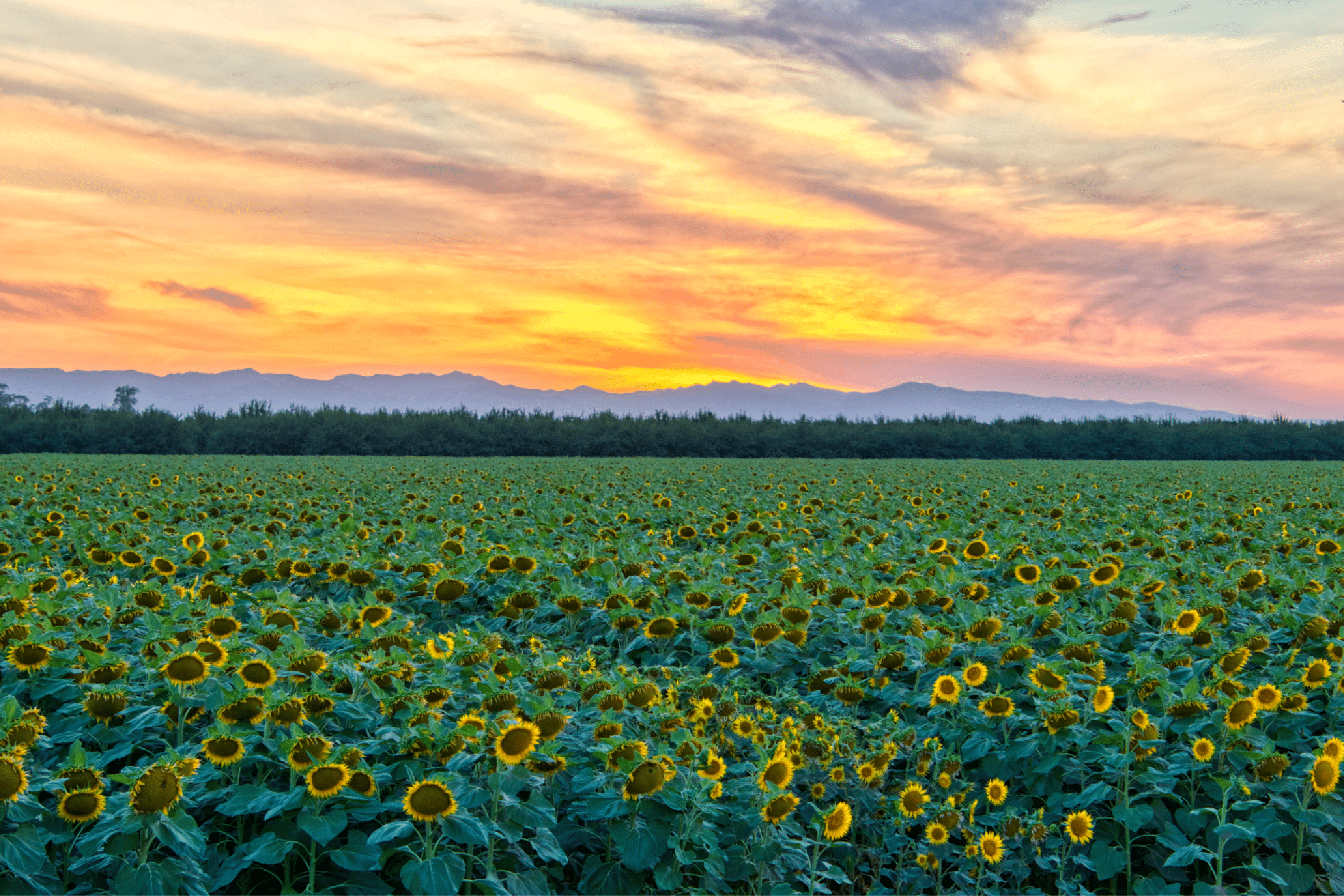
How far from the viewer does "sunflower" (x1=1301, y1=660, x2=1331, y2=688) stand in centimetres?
406

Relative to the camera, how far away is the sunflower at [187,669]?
3549 mm

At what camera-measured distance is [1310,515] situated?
1084cm

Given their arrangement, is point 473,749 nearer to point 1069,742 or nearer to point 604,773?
point 604,773

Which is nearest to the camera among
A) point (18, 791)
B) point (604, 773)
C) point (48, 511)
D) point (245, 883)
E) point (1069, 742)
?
point (18, 791)

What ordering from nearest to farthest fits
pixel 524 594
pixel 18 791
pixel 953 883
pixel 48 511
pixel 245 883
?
1. pixel 18 791
2. pixel 245 883
3. pixel 953 883
4. pixel 524 594
5. pixel 48 511

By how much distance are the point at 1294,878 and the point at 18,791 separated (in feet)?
15.3

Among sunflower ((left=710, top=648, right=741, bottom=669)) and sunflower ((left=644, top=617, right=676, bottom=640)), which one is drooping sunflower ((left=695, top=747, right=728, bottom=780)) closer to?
sunflower ((left=710, top=648, right=741, bottom=669))

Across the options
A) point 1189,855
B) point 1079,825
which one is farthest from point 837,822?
point 1189,855

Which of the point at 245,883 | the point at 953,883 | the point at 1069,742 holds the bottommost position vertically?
the point at 953,883

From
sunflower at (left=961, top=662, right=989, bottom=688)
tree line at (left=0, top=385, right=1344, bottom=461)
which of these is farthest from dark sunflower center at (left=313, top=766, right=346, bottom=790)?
tree line at (left=0, top=385, right=1344, bottom=461)

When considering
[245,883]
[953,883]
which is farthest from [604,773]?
[953,883]

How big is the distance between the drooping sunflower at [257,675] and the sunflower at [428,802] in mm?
1000

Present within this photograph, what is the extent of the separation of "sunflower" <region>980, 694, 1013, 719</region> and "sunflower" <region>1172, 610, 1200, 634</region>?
61.4 inches

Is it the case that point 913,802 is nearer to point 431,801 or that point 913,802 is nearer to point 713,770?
point 713,770
